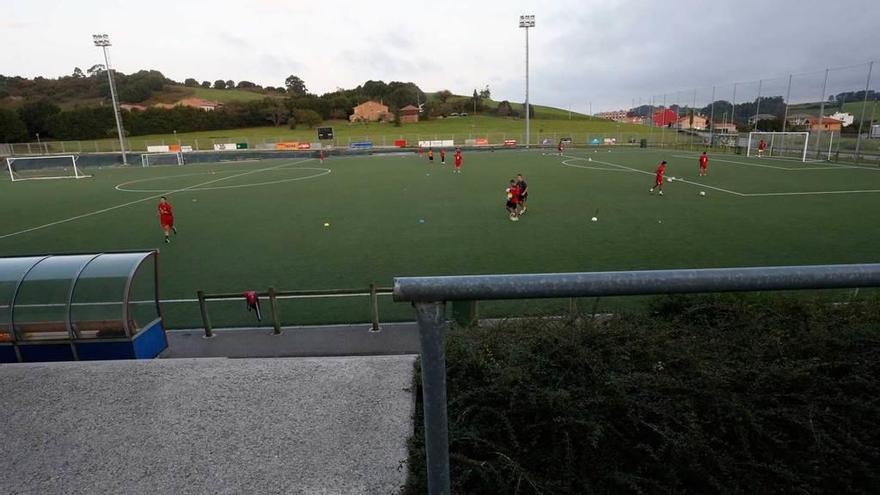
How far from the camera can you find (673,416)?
271 centimetres

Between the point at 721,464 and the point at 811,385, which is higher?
the point at 811,385

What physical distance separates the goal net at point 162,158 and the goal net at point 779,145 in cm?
6988

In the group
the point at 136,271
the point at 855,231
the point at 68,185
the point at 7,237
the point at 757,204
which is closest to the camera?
the point at 136,271

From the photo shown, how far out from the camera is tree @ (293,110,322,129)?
112438 mm

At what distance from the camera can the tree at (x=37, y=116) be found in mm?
96438

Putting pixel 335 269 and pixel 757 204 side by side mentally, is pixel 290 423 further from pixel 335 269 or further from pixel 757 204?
pixel 757 204

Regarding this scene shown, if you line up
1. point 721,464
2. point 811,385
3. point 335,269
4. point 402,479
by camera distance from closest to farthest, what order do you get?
point 721,464 < point 402,479 < point 811,385 < point 335,269

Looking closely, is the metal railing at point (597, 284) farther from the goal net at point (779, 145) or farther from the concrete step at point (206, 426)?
the goal net at point (779, 145)

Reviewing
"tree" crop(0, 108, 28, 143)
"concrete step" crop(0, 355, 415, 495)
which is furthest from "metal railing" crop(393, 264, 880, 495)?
"tree" crop(0, 108, 28, 143)

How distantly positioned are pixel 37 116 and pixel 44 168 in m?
57.1

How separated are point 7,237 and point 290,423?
81.5 ft

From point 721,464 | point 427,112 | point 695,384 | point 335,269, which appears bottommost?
point 335,269

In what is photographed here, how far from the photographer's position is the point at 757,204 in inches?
898

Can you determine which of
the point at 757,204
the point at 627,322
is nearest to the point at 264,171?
the point at 757,204
